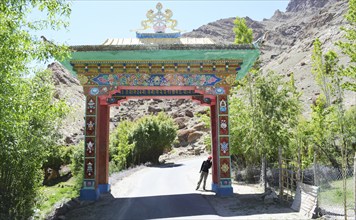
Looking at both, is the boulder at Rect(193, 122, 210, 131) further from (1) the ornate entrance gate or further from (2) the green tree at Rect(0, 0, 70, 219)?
(2) the green tree at Rect(0, 0, 70, 219)

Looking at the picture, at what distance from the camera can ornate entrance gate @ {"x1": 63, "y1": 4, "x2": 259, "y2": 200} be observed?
10.2 meters

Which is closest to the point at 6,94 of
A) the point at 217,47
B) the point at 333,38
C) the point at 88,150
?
the point at 88,150

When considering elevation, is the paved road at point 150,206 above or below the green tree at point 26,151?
below

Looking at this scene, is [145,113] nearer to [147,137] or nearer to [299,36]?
[147,137]

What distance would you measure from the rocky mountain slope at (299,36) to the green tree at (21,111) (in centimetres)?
765

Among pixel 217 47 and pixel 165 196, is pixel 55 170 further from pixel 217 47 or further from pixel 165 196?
pixel 217 47

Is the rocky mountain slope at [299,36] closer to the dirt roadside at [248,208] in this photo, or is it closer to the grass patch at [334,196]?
the grass patch at [334,196]

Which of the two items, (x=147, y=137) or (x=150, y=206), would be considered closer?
(x=150, y=206)

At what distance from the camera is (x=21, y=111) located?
5.68m

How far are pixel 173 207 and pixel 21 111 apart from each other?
532cm

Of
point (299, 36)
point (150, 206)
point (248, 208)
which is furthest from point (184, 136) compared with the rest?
point (299, 36)

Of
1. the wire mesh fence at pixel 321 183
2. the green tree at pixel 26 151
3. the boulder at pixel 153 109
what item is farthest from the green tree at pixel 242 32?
the boulder at pixel 153 109

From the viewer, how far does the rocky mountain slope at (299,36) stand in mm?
50306

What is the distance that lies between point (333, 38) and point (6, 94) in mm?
66054
